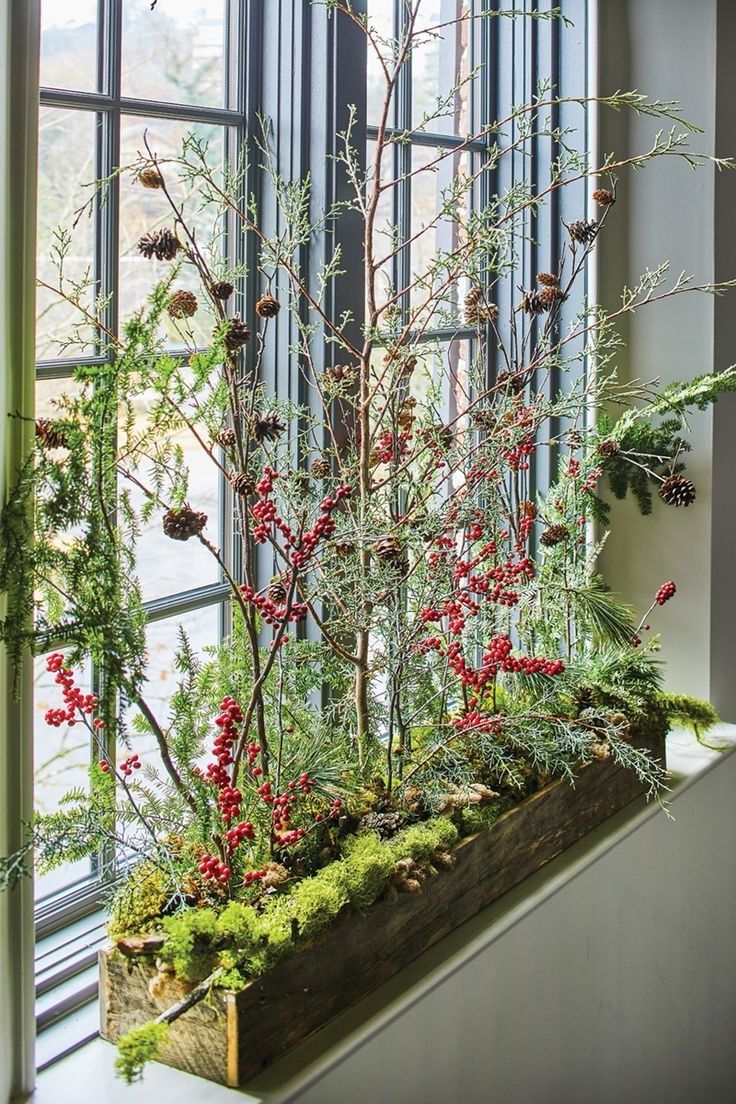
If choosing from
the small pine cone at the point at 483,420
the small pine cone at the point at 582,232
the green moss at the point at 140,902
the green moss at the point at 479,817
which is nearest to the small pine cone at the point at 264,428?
the small pine cone at the point at 483,420

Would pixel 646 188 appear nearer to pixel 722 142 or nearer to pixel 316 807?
pixel 722 142

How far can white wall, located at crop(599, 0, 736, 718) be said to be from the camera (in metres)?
2.40

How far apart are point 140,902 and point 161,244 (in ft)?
2.35

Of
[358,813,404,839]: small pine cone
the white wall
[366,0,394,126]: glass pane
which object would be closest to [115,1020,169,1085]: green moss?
[358,813,404,839]: small pine cone

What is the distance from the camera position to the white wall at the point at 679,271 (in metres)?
2.40

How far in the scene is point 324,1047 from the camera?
53.7 inches

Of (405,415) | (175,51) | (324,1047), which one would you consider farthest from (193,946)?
(175,51)

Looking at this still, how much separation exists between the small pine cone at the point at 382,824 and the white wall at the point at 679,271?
3.75 feet

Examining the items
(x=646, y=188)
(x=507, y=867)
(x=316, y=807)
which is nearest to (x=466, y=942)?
(x=507, y=867)

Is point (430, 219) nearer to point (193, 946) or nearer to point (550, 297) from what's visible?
point (550, 297)

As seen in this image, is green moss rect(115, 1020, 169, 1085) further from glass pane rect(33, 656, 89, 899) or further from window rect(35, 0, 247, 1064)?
glass pane rect(33, 656, 89, 899)

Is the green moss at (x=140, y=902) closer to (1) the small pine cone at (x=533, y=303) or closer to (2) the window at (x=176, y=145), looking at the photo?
(2) the window at (x=176, y=145)

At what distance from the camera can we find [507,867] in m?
1.75

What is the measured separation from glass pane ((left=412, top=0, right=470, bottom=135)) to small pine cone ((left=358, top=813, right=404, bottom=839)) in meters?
1.18
